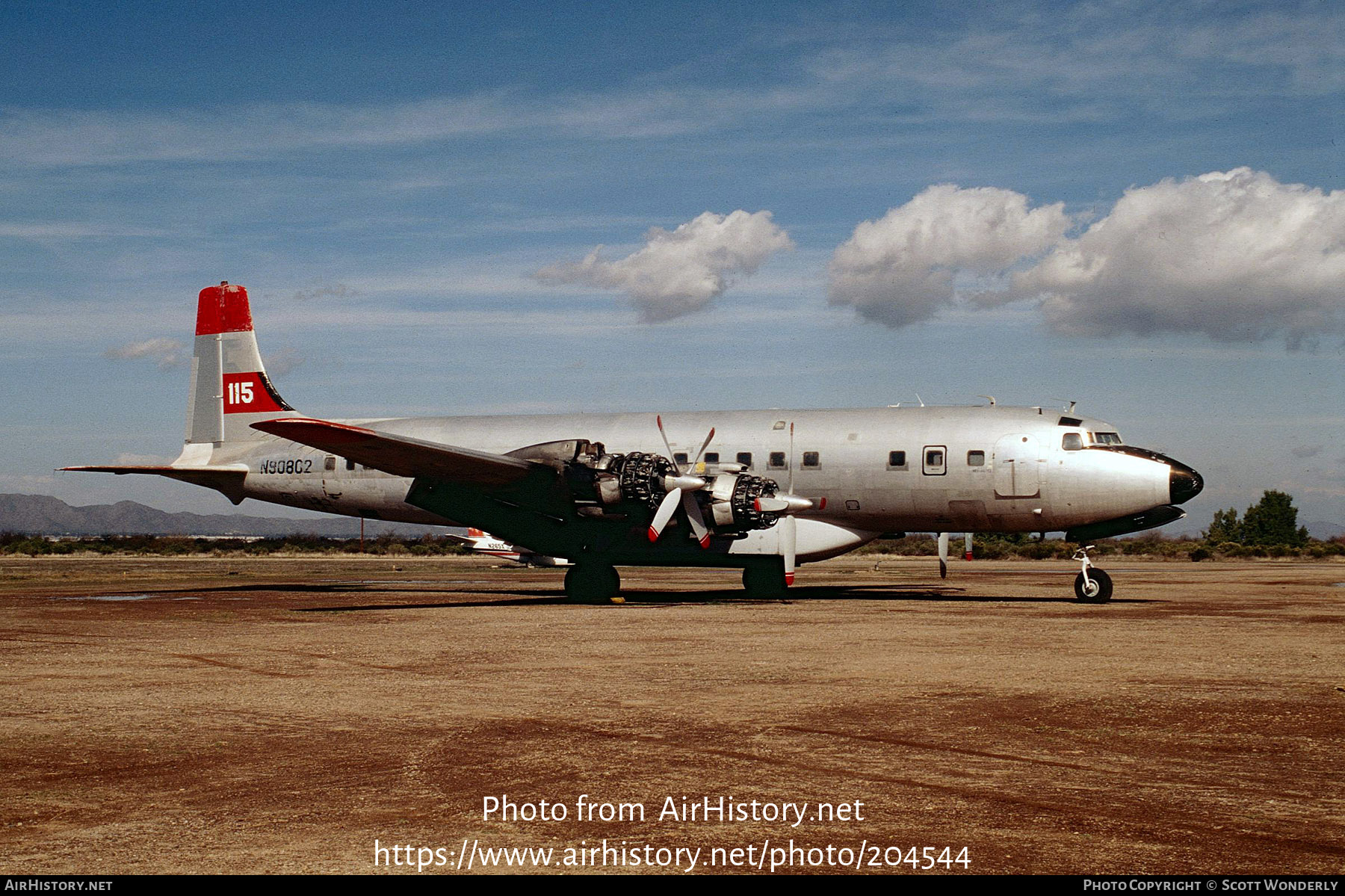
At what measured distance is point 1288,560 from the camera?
2778 inches

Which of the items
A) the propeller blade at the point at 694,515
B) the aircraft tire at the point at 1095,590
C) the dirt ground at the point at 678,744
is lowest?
the dirt ground at the point at 678,744

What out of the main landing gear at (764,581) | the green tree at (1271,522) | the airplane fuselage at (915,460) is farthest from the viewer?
the green tree at (1271,522)

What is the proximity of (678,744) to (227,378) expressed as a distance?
29.0 meters

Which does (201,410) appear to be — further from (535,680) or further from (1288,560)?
(1288,560)

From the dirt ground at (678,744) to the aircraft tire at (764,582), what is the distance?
705 cm

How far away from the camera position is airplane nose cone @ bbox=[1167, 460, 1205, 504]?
83.4ft

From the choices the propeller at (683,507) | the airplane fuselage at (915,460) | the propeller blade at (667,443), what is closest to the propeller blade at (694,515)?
the propeller at (683,507)

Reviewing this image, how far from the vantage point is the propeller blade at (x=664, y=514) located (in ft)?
81.9

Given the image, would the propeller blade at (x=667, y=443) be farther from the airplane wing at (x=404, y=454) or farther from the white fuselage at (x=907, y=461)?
the airplane wing at (x=404, y=454)

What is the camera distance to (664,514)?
983 inches

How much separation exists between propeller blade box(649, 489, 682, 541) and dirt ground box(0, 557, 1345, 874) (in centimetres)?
378

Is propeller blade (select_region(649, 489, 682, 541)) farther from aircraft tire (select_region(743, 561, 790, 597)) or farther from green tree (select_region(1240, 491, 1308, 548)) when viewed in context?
green tree (select_region(1240, 491, 1308, 548))

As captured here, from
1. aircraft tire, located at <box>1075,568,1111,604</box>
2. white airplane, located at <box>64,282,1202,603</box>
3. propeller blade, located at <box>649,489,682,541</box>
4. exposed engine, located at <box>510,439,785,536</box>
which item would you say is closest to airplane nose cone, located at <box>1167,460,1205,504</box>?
white airplane, located at <box>64,282,1202,603</box>

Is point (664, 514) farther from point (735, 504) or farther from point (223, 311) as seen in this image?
point (223, 311)
